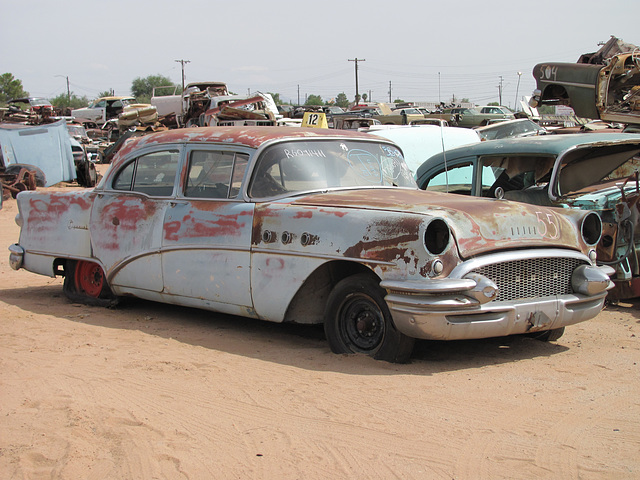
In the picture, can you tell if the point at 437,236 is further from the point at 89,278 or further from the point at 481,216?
the point at 89,278

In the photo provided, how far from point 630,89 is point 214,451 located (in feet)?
30.4

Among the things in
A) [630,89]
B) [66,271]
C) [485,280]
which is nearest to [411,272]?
[485,280]

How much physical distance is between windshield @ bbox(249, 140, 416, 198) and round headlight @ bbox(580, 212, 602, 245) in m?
1.52

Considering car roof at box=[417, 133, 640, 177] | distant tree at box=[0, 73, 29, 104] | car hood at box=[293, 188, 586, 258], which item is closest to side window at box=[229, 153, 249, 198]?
car hood at box=[293, 188, 586, 258]

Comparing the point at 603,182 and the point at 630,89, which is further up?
the point at 630,89

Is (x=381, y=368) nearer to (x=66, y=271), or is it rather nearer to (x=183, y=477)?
(x=183, y=477)

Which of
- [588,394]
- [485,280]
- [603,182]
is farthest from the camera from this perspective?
[603,182]

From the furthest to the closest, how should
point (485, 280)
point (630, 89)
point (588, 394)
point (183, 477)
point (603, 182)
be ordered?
point (630, 89) → point (603, 182) → point (485, 280) → point (588, 394) → point (183, 477)

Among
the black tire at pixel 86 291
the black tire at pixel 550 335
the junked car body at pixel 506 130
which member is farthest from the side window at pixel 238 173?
the junked car body at pixel 506 130

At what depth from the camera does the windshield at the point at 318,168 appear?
5.51 meters

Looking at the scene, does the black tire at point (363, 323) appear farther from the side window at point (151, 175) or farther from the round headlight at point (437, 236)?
the side window at point (151, 175)

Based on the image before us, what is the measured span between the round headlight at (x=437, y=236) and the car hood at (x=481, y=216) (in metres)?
0.04

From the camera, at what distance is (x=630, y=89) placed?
10.5 m

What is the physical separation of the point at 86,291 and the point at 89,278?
0.45ft
